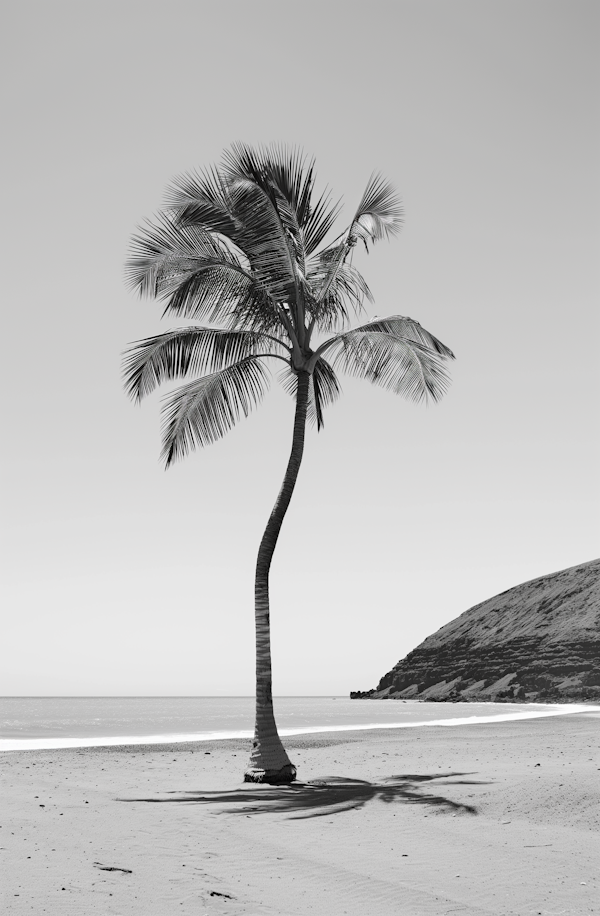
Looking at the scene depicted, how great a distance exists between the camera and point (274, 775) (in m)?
12.4

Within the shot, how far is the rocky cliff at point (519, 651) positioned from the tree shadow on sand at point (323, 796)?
119ft

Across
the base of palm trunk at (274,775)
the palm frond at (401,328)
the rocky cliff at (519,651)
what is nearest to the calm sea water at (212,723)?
the rocky cliff at (519,651)

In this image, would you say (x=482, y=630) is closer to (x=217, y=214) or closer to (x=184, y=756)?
(x=184, y=756)

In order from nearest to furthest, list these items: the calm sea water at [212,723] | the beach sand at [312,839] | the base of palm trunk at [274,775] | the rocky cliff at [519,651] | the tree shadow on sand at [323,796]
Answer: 1. the beach sand at [312,839]
2. the tree shadow on sand at [323,796]
3. the base of palm trunk at [274,775]
4. the calm sea water at [212,723]
5. the rocky cliff at [519,651]

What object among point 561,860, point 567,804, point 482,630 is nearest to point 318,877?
point 561,860

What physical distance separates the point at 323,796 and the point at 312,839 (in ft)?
9.23

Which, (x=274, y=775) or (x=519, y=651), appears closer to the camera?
(x=274, y=775)

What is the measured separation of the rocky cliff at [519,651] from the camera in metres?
48.9

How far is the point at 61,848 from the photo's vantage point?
7578 mm

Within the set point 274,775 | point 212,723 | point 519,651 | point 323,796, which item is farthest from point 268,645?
point 519,651

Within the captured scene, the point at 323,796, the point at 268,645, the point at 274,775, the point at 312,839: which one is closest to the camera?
the point at 312,839

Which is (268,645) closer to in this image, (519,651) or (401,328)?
(401,328)

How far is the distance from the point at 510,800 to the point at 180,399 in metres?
7.93

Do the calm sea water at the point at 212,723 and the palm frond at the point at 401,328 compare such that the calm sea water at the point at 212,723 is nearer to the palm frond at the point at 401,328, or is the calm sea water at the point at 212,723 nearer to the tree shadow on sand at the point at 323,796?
the tree shadow on sand at the point at 323,796
